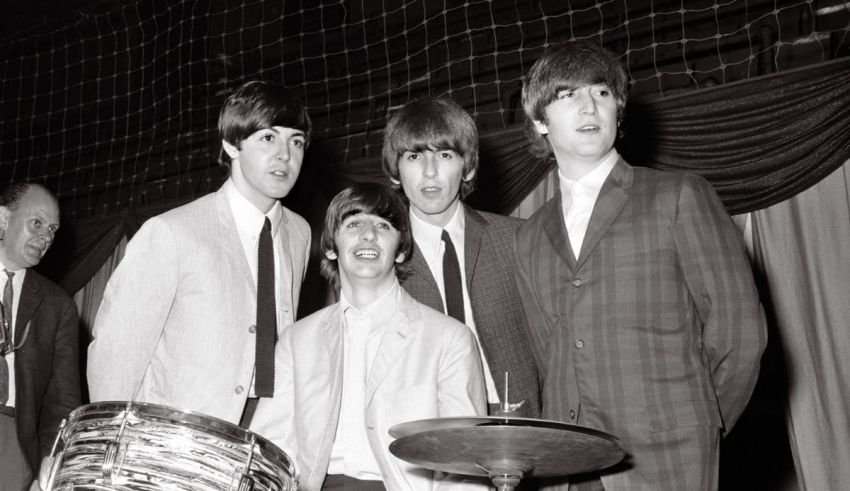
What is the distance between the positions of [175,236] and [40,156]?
205 inches

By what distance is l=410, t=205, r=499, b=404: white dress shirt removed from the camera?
Result: 2.75m

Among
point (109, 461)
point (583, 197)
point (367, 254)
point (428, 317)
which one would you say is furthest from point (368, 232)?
point (109, 461)

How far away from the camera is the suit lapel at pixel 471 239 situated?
2.77 metres

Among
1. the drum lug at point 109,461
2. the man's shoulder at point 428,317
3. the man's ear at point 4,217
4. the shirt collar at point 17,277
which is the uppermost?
the man's ear at point 4,217

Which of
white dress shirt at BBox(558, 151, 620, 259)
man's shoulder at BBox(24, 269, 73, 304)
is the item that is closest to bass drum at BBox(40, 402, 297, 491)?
white dress shirt at BBox(558, 151, 620, 259)

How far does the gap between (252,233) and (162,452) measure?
1053mm

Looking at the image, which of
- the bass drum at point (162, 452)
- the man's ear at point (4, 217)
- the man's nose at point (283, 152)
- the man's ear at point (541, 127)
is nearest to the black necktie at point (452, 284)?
the man's ear at point (541, 127)

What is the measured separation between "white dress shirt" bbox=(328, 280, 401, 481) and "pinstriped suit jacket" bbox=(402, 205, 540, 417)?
17 centimetres

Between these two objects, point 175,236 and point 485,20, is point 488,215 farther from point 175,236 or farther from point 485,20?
point 485,20

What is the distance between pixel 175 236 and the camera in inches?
105

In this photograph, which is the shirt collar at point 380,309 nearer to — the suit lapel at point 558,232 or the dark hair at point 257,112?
the suit lapel at point 558,232

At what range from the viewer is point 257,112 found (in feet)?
9.41

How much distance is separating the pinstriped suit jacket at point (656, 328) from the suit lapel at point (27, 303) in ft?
8.89

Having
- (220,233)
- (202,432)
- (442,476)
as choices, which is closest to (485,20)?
(220,233)
